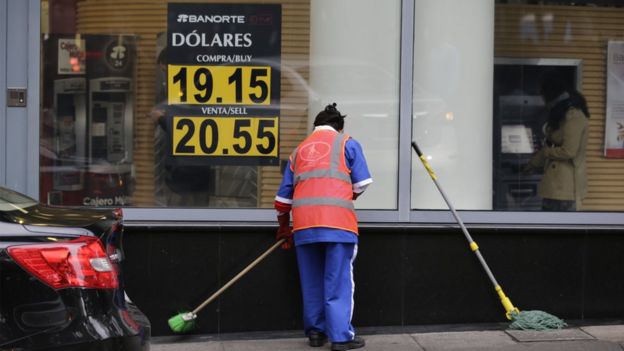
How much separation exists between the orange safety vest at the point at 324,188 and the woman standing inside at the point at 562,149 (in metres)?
2.04

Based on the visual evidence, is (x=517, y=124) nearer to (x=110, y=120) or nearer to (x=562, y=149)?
(x=562, y=149)

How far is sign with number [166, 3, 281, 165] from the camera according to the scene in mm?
7320

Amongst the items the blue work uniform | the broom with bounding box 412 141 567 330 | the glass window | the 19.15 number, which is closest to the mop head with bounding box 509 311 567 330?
the broom with bounding box 412 141 567 330

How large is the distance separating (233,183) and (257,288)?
87 cm

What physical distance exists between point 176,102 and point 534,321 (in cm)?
321

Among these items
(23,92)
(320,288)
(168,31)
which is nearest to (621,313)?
(320,288)

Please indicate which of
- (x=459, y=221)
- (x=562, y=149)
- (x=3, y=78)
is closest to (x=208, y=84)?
(x=3, y=78)

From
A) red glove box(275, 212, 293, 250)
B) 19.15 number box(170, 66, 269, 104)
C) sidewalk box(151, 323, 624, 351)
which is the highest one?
19.15 number box(170, 66, 269, 104)

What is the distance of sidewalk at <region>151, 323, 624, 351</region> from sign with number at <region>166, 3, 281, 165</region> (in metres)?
1.39

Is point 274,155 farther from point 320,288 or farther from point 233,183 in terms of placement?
point 320,288

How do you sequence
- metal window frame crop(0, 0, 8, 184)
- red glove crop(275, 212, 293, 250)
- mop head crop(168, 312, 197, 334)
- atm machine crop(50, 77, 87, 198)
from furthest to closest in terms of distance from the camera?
1. atm machine crop(50, 77, 87, 198)
2. metal window frame crop(0, 0, 8, 184)
3. mop head crop(168, 312, 197, 334)
4. red glove crop(275, 212, 293, 250)

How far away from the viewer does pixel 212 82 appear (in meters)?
7.32

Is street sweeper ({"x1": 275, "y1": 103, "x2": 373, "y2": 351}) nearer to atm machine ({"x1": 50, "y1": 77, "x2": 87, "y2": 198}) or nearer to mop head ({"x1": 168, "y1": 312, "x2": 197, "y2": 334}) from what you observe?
mop head ({"x1": 168, "y1": 312, "x2": 197, "y2": 334})

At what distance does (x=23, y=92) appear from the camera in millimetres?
7086
